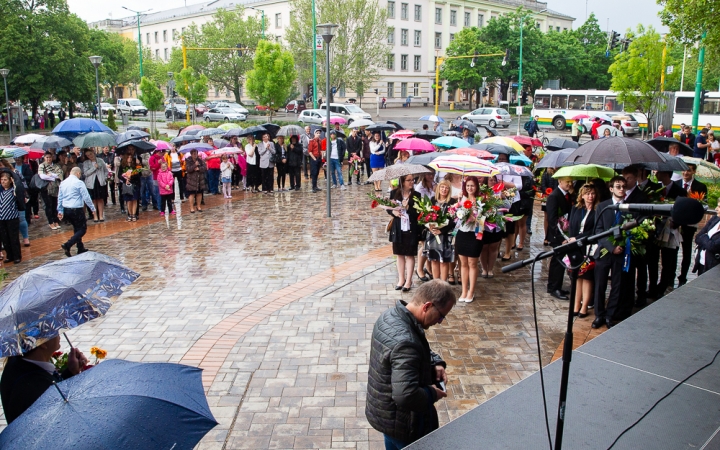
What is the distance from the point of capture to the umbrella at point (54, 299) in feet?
12.4

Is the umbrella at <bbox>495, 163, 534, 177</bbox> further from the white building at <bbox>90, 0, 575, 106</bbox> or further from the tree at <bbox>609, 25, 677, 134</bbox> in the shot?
the white building at <bbox>90, 0, 575, 106</bbox>

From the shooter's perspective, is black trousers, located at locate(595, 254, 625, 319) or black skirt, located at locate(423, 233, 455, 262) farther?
black skirt, located at locate(423, 233, 455, 262)

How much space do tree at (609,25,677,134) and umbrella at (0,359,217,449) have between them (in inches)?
1321

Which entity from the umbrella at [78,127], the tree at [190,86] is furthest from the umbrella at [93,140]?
the tree at [190,86]

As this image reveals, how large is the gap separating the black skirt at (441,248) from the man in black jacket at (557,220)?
1483 mm

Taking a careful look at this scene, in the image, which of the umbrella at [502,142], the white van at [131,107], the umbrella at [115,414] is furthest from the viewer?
the white van at [131,107]

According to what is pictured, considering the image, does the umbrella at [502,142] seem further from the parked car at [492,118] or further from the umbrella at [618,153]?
the parked car at [492,118]

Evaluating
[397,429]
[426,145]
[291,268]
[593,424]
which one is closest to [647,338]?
[593,424]

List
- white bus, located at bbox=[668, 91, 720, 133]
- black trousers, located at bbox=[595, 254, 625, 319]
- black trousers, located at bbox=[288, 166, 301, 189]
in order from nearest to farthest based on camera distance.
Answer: black trousers, located at bbox=[595, 254, 625, 319]
black trousers, located at bbox=[288, 166, 301, 189]
white bus, located at bbox=[668, 91, 720, 133]

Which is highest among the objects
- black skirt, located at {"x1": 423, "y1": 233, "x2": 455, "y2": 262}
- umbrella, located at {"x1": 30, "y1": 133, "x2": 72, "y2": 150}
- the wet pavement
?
umbrella, located at {"x1": 30, "y1": 133, "x2": 72, "y2": 150}

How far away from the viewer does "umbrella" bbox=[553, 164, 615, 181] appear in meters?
8.59

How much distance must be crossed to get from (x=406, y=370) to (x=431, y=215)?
5.14m

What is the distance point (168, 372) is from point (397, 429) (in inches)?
58.7

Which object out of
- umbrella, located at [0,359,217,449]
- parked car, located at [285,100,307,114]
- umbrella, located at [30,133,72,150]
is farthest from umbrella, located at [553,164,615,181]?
parked car, located at [285,100,307,114]
